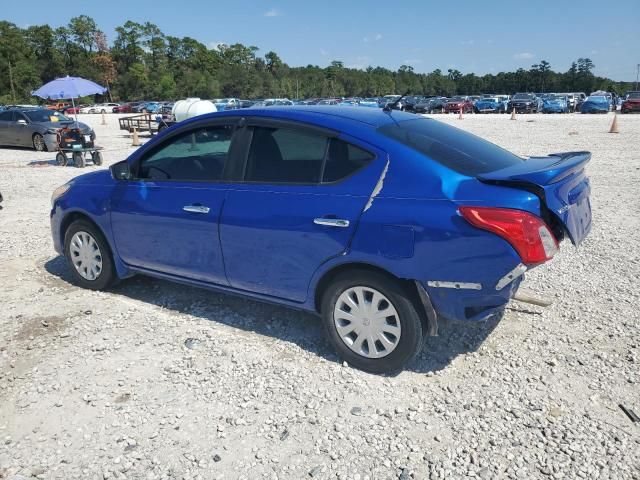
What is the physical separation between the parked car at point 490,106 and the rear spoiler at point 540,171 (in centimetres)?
4443

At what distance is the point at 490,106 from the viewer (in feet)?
148

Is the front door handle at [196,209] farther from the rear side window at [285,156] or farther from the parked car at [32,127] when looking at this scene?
the parked car at [32,127]

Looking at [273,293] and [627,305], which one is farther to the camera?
[627,305]

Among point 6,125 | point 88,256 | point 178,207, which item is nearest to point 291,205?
point 178,207

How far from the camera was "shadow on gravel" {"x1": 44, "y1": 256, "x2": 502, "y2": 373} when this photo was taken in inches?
154

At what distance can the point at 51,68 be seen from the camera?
91.8 m

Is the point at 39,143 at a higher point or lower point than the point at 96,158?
higher

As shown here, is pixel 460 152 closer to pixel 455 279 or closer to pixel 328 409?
pixel 455 279

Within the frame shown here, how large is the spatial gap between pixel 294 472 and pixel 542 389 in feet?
5.73

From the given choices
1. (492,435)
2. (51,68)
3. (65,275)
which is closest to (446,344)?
(492,435)

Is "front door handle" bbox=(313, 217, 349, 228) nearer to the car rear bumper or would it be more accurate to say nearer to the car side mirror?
the car rear bumper

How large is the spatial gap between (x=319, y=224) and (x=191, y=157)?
4.99 ft

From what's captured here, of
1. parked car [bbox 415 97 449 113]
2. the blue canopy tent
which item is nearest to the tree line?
parked car [bbox 415 97 449 113]

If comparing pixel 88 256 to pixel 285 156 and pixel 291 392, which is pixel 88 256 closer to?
pixel 285 156
